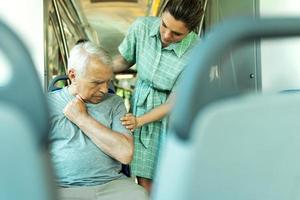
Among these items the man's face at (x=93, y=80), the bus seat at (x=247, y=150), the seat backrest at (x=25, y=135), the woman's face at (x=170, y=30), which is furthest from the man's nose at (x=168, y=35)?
the seat backrest at (x=25, y=135)

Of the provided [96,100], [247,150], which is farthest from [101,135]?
[247,150]

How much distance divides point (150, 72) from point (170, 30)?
0.28 metres

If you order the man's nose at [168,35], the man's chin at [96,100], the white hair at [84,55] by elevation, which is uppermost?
the man's nose at [168,35]

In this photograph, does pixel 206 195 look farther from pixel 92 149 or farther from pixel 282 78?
pixel 282 78

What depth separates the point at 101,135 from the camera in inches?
84.0

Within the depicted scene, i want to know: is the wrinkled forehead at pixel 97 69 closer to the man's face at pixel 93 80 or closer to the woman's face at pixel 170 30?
the man's face at pixel 93 80

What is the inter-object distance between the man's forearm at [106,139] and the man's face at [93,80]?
135mm

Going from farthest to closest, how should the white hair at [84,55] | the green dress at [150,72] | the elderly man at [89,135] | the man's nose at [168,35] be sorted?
the green dress at [150,72] < the man's nose at [168,35] < the white hair at [84,55] < the elderly man at [89,135]

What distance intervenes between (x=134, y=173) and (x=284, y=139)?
6.32ft

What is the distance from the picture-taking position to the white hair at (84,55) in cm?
221

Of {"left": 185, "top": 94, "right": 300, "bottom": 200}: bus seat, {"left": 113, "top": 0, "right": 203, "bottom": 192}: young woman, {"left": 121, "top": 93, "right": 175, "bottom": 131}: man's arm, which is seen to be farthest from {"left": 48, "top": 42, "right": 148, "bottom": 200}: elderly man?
{"left": 185, "top": 94, "right": 300, "bottom": 200}: bus seat

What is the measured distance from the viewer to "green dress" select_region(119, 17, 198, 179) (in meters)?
2.80

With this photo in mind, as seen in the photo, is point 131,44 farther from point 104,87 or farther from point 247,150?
point 247,150

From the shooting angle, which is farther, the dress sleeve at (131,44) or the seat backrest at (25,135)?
the dress sleeve at (131,44)
